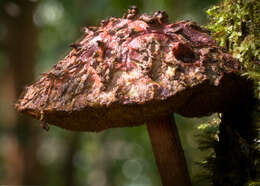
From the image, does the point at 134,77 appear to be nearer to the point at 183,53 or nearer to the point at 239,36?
the point at 183,53

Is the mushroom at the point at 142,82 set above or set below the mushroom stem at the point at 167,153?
above

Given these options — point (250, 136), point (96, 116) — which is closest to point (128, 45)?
point (96, 116)

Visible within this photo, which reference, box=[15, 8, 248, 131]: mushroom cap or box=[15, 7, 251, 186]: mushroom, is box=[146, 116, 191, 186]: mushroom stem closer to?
box=[15, 7, 251, 186]: mushroom

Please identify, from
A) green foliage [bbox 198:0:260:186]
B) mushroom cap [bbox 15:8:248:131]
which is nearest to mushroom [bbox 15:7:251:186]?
mushroom cap [bbox 15:8:248:131]

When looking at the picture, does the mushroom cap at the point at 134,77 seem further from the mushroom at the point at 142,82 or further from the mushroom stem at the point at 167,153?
the mushroom stem at the point at 167,153

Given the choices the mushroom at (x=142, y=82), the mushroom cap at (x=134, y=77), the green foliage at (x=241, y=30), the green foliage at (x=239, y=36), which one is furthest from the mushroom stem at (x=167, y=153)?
the green foliage at (x=241, y=30)

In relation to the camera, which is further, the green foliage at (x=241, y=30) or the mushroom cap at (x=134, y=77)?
the green foliage at (x=241, y=30)

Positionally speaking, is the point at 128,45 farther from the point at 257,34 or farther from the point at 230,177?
the point at 230,177

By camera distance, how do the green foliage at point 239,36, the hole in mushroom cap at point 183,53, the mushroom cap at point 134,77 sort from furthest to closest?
the green foliage at point 239,36 → the hole in mushroom cap at point 183,53 → the mushroom cap at point 134,77
